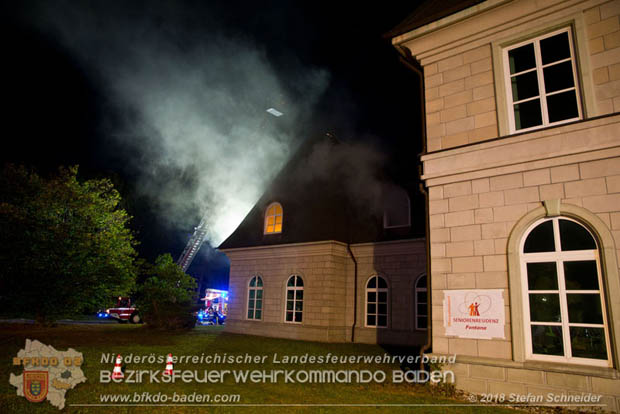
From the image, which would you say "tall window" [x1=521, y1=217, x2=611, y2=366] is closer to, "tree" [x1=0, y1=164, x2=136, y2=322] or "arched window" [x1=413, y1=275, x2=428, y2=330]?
"arched window" [x1=413, y1=275, x2=428, y2=330]

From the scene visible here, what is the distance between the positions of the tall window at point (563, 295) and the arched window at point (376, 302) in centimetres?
1042

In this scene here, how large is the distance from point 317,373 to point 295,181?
1305 centimetres

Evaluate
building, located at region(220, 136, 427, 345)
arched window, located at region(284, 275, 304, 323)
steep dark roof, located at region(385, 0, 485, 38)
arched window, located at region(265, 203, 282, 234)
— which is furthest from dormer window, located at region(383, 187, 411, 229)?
steep dark roof, located at region(385, 0, 485, 38)

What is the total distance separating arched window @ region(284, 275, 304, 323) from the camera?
18.2 meters

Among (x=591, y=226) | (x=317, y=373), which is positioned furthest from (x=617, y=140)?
(x=317, y=373)

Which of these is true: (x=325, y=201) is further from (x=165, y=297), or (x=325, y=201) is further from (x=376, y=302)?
(x=165, y=297)

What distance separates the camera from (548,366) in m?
6.54

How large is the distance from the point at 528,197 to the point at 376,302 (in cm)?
1109

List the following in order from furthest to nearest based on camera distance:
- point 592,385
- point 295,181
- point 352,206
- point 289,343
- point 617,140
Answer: point 295,181, point 352,206, point 289,343, point 617,140, point 592,385

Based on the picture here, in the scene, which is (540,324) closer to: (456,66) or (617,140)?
(617,140)

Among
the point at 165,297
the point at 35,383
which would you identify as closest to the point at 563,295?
the point at 35,383

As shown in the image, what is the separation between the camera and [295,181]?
21.1m

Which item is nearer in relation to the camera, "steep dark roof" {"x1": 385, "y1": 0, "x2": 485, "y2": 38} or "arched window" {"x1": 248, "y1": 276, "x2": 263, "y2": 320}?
"steep dark roof" {"x1": 385, "y1": 0, "x2": 485, "y2": 38}

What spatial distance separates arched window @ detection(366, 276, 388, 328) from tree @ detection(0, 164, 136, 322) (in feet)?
39.2
